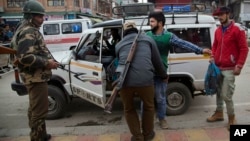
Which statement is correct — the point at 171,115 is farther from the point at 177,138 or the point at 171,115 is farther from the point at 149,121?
the point at 149,121

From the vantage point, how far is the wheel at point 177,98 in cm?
548

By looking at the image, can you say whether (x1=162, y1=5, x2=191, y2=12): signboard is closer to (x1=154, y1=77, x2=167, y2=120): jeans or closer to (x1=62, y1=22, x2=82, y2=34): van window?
(x1=154, y1=77, x2=167, y2=120): jeans

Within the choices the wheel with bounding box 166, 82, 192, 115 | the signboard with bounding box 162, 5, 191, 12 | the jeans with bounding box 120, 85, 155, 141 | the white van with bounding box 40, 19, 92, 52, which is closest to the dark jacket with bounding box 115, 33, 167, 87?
the jeans with bounding box 120, 85, 155, 141

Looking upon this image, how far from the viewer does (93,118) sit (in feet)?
19.2

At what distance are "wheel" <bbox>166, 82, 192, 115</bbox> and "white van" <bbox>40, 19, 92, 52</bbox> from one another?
34.0ft

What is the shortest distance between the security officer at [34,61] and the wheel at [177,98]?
2.39 m

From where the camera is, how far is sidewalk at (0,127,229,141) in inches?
170

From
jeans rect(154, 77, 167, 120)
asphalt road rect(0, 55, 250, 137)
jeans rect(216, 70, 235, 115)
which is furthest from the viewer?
asphalt road rect(0, 55, 250, 137)

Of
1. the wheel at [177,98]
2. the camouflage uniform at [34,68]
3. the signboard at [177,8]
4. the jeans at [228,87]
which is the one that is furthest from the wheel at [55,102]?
the jeans at [228,87]

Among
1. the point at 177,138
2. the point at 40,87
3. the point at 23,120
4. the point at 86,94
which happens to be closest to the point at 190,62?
the point at 177,138

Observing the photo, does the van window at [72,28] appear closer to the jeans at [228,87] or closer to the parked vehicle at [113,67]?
the parked vehicle at [113,67]

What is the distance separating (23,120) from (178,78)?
120 inches

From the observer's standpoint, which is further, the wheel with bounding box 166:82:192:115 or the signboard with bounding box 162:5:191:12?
the signboard with bounding box 162:5:191:12

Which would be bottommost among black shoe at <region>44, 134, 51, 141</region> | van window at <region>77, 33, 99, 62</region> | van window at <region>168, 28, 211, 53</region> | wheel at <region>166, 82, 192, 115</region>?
black shoe at <region>44, 134, 51, 141</region>
